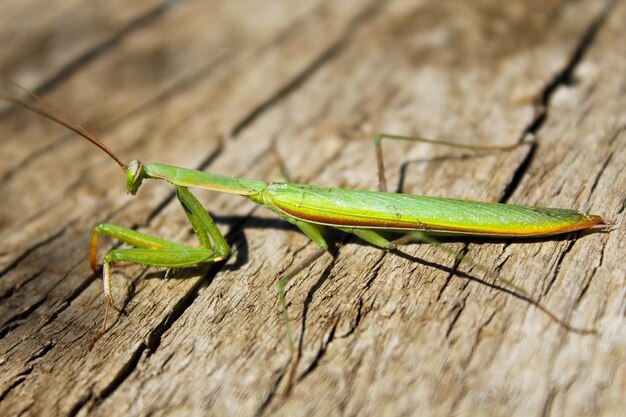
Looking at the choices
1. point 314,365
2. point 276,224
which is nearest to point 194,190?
point 276,224

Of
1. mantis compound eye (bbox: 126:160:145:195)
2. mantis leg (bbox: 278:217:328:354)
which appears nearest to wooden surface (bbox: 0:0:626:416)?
mantis leg (bbox: 278:217:328:354)

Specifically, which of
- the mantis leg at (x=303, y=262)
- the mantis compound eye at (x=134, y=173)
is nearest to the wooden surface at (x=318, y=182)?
the mantis leg at (x=303, y=262)

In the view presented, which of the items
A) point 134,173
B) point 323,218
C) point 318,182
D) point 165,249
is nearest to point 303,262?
point 323,218

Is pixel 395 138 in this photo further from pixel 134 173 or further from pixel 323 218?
pixel 134 173

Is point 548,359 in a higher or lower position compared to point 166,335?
lower

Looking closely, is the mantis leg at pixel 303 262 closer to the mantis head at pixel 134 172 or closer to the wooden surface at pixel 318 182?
the wooden surface at pixel 318 182

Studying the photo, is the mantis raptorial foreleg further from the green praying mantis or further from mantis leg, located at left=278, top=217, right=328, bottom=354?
mantis leg, located at left=278, top=217, right=328, bottom=354

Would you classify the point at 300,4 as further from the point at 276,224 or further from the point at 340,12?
the point at 276,224
